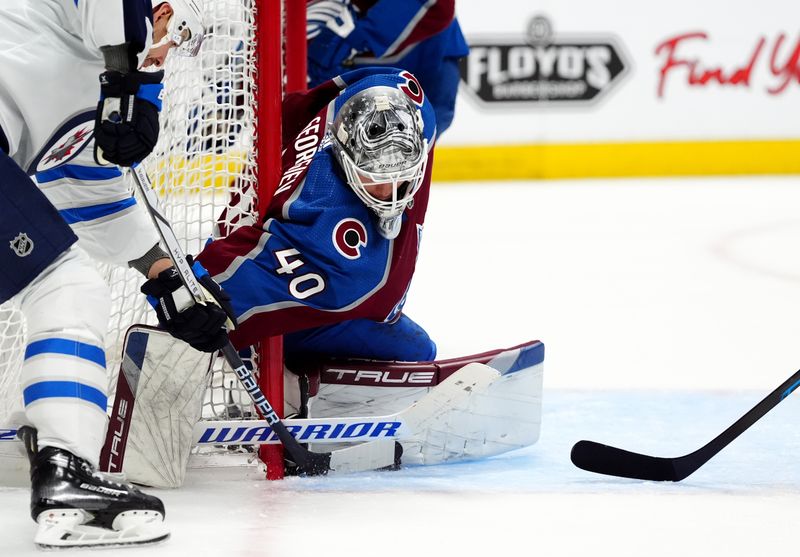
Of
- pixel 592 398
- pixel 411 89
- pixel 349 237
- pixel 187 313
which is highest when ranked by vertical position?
pixel 411 89

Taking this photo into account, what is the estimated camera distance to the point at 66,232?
6.44ft

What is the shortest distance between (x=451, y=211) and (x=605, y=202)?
2.47 ft

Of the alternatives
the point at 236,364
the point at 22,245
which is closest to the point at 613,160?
the point at 236,364

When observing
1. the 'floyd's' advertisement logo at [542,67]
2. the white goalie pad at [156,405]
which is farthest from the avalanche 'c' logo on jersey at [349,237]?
the 'floyd's' advertisement logo at [542,67]

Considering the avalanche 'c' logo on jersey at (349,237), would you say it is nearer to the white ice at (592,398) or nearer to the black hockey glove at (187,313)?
the black hockey glove at (187,313)

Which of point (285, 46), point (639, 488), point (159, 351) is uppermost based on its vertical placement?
point (285, 46)

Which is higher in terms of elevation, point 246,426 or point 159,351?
point 159,351

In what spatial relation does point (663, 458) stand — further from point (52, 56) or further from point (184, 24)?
point (52, 56)

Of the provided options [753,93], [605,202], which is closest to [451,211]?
[605,202]

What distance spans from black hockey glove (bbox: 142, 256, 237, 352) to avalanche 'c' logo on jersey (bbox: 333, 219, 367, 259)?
9.9 inches

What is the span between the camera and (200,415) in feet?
7.66

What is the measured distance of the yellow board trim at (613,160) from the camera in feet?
22.6

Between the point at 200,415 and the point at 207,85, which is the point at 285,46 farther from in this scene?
the point at 200,415

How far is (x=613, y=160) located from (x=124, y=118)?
17.1 ft
